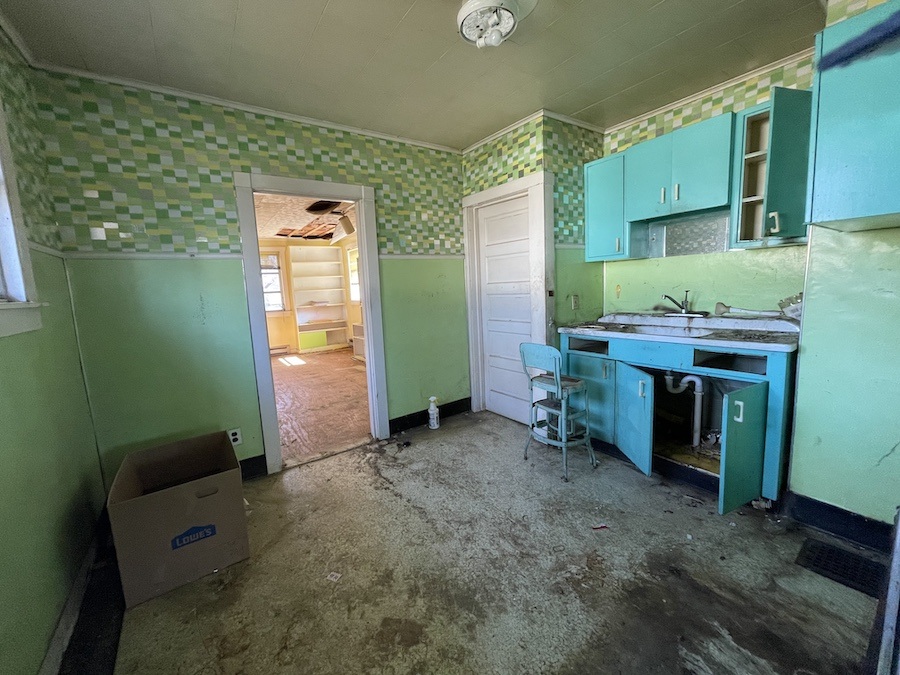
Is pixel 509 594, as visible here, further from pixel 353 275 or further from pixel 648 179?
pixel 353 275

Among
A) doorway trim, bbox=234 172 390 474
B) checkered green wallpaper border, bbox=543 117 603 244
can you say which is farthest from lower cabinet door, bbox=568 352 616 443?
doorway trim, bbox=234 172 390 474

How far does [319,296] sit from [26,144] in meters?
6.31

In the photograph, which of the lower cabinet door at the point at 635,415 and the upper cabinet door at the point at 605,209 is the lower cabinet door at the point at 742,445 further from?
the upper cabinet door at the point at 605,209

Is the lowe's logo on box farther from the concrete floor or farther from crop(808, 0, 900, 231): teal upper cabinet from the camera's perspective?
crop(808, 0, 900, 231): teal upper cabinet

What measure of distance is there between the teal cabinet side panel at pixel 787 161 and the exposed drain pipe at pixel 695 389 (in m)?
0.90

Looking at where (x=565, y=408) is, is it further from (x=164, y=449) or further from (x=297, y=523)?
(x=164, y=449)

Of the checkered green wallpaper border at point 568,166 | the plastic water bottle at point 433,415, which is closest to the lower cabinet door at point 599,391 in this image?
the checkered green wallpaper border at point 568,166

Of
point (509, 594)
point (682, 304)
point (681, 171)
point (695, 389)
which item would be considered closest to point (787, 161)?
point (681, 171)

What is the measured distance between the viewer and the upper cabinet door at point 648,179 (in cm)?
245

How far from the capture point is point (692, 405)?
267 cm

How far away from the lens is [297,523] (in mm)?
2037

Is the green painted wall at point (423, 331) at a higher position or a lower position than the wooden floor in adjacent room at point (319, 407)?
higher

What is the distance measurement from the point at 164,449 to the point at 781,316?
145 inches

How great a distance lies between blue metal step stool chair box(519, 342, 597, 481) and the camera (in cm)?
234
